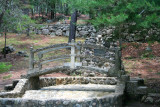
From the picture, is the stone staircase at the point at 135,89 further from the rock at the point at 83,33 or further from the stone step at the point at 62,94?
the rock at the point at 83,33

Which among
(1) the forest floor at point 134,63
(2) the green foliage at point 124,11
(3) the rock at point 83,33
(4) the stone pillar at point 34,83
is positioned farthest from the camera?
(3) the rock at point 83,33

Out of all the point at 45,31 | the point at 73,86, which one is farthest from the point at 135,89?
the point at 45,31

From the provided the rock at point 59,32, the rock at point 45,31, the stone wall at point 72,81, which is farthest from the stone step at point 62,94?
the rock at point 45,31

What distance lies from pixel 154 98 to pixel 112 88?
6.40 feet

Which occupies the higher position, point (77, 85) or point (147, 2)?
point (147, 2)

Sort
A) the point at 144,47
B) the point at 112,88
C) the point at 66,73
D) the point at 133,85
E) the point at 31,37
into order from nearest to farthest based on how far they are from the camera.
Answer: the point at 133,85 < the point at 112,88 < the point at 66,73 < the point at 144,47 < the point at 31,37

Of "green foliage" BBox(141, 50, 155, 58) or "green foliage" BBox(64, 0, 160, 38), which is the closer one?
"green foliage" BBox(64, 0, 160, 38)

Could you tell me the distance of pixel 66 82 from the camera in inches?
432

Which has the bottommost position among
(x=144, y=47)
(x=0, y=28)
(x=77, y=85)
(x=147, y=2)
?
(x=77, y=85)

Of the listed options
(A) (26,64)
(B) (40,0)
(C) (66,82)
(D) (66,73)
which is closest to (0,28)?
(A) (26,64)

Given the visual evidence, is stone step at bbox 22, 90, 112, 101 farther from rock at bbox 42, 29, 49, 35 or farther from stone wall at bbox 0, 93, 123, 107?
rock at bbox 42, 29, 49, 35

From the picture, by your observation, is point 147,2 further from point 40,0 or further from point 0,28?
point 40,0

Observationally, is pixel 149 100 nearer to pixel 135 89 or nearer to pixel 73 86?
pixel 135 89

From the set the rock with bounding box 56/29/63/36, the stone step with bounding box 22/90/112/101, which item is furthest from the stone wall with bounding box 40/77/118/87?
the rock with bounding box 56/29/63/36
